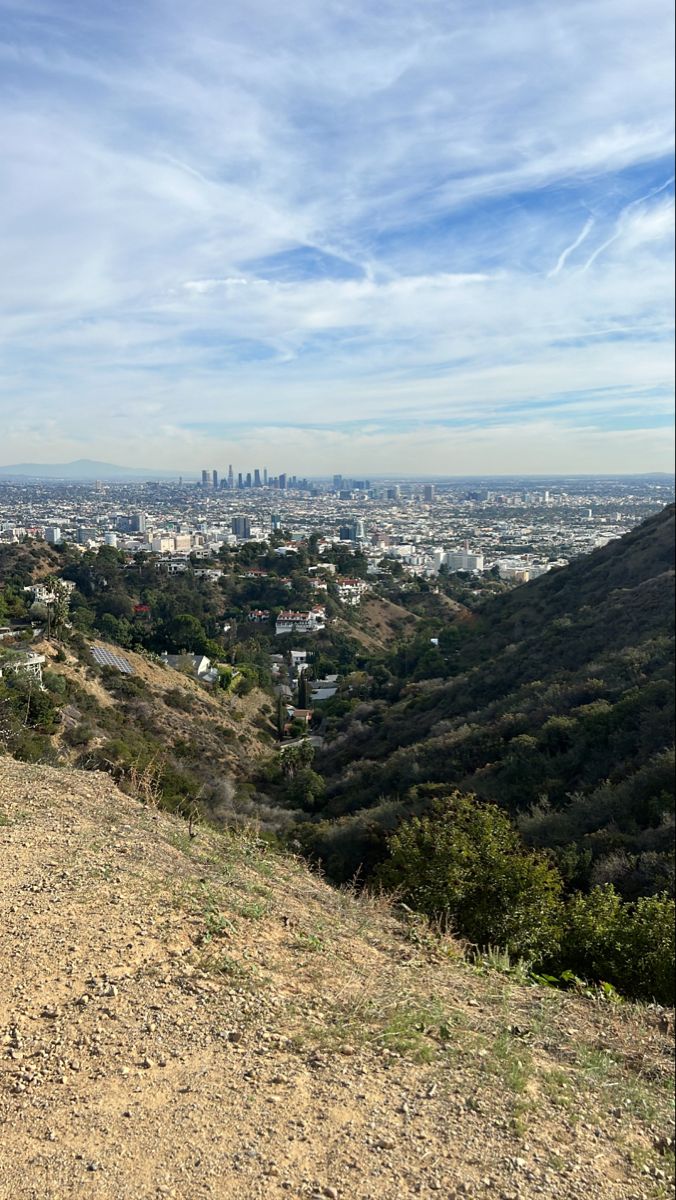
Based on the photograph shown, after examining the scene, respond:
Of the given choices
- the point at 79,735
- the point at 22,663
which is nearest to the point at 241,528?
the point at 22,663

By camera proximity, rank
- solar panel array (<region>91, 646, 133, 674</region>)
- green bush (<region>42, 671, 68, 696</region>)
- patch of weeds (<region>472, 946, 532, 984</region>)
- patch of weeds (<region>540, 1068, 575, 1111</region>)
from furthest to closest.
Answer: solar panel array (<region>91, 646, 133, 674</region>), green bush (<region>42, 671, 68, 696</region>), patch of weeds (<region>472, 946, 532, 984</region>), patch of weeds (<region>540, 1068, 575, 1111</region>)

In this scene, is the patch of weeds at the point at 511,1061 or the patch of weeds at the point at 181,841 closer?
the patch of weeds at the point at 511,1061

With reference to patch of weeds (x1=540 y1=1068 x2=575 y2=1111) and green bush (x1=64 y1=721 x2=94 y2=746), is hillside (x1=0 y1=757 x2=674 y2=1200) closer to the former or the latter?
patch of weeds (x1=540 y1=1068 x2=575 y2=1111)

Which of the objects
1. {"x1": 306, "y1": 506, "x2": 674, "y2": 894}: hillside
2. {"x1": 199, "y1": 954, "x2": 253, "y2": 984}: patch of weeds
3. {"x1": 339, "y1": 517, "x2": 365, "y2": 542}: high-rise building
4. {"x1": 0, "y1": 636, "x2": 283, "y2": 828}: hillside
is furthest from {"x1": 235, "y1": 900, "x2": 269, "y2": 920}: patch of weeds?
{"x1": 339, "y1": 517, "x2": 365, "y2": 542}: high-rise building

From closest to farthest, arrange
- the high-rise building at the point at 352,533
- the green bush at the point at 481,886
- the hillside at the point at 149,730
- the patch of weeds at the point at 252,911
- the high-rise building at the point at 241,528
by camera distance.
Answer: the patch of weeds at the point at 252,911 → the green bush at the point at 481,886 → the hillside at the point at 149,730 → the high-rise building at the point at 241,528 → the high-rise building at the point at 352,533

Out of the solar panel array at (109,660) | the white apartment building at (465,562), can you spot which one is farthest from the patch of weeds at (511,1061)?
the white apartment building at (465,562)

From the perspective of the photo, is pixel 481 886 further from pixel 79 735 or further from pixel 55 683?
pixel 55 683

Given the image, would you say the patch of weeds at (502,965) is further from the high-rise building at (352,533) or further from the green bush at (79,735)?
the high-rise building at (352,533)
